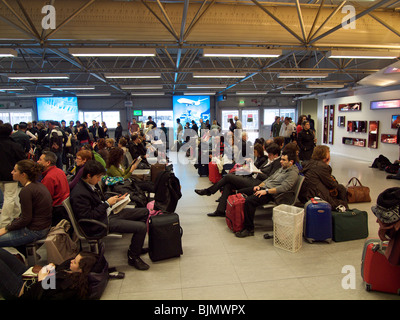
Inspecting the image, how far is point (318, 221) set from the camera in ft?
Result: 12.3

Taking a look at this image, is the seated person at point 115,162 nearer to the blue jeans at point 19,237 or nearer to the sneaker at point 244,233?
the blue jeans at point 19,237

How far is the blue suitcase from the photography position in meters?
3.72

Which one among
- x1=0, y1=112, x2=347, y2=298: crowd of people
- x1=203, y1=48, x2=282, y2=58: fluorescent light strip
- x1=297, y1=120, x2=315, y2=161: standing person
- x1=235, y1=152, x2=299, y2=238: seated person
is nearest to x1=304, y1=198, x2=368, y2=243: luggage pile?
x1=0, y1=112, x2=347, y2=298: crowd of people

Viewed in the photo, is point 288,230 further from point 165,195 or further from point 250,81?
point 250,81

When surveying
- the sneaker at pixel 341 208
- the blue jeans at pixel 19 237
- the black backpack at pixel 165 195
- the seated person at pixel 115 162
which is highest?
the seated person at pixel 115 162

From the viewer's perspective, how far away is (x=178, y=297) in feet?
8.83

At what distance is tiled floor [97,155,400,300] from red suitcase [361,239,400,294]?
3.1 inches

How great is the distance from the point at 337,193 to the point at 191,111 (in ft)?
54.1

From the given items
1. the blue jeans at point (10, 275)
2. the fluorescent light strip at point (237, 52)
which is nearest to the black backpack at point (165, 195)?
the blue jeans at point (10, 275)

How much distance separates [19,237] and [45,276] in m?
0.70

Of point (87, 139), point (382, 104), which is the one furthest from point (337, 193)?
point (87, 139)

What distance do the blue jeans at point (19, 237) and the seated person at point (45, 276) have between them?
8.7 inches

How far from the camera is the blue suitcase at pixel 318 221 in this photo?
12.2 ft

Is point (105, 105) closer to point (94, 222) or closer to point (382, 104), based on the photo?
point (382, 104)
